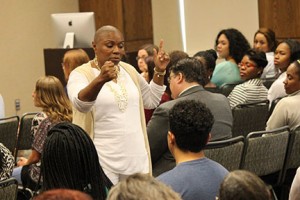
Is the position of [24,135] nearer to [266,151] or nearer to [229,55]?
[266,151]

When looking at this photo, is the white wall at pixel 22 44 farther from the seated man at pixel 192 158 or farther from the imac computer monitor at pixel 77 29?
the seated man at pixel 192 158

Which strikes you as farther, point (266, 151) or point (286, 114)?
point (286, 114)

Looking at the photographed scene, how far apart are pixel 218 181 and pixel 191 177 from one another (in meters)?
0.12

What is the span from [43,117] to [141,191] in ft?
10.8

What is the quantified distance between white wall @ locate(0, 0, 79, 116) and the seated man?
21.9 ft

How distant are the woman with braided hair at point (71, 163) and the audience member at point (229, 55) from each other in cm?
438

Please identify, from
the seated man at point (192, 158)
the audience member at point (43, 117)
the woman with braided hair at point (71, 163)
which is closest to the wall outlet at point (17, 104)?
the audience member at point (43, 117)

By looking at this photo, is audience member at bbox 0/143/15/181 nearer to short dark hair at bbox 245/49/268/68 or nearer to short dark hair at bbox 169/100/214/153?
short dark hair at bbox 169/100/214/153

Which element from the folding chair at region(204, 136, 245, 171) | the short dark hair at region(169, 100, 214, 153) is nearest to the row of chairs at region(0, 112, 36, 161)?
the folding chair at region(204, 136, 245, 171)

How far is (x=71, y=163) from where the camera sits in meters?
2.62

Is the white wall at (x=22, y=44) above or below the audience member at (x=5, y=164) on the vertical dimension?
above

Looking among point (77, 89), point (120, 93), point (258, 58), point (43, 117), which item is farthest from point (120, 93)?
point (258, 58)

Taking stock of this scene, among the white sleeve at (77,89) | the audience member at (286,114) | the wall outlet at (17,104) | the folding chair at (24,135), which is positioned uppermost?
the white sleeve at (77,89)

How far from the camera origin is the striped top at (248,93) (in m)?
5.98
